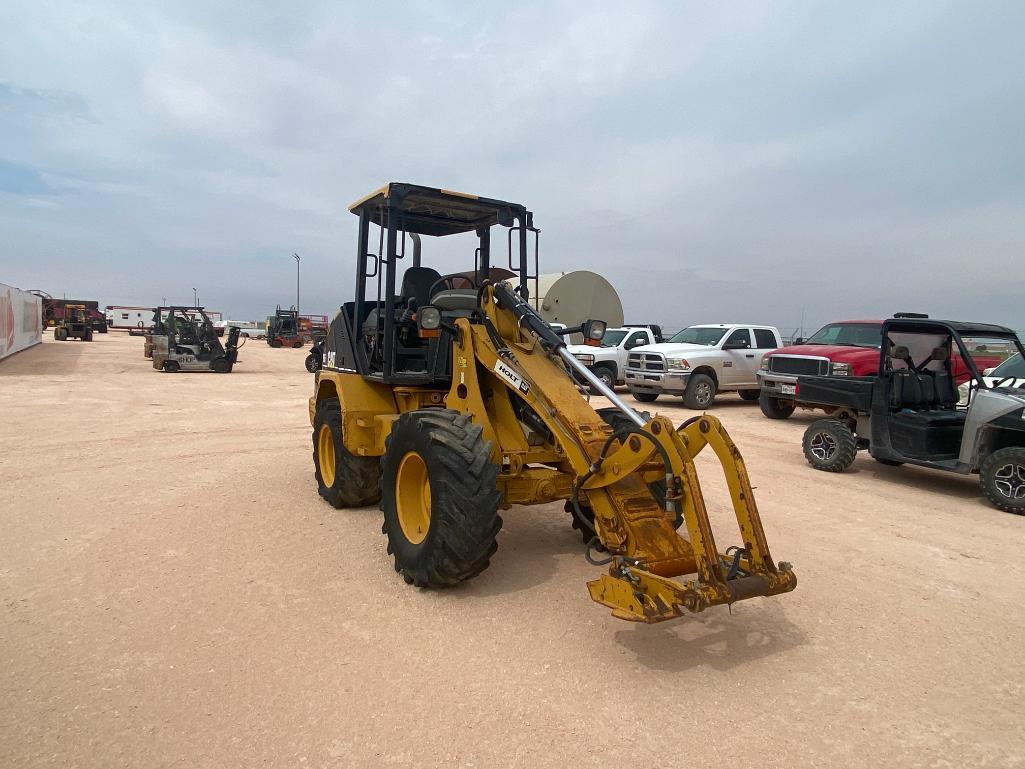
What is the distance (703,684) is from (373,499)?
3821 mm

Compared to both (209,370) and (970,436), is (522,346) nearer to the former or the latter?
(970,436)

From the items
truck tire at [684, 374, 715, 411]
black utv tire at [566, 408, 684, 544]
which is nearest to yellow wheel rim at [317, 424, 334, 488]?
black utv tire at [566, 408, 684, 544]

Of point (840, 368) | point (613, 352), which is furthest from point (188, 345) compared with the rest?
point (840, 368)

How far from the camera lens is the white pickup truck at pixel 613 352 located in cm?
1741

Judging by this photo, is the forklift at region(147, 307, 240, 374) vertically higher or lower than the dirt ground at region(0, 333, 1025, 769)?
higher

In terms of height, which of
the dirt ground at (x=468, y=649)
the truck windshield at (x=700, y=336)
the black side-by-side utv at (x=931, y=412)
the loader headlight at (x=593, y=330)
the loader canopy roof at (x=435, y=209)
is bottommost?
the dirt ground at (x=468, y=649)

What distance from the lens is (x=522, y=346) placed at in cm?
461

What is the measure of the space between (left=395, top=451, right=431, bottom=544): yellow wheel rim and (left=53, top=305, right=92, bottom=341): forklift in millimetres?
42470

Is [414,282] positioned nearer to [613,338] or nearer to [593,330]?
[593,330]

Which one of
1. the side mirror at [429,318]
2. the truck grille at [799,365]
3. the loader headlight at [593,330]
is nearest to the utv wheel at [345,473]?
the side mirror at [429,318]

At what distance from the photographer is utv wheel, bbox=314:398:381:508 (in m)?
6.05

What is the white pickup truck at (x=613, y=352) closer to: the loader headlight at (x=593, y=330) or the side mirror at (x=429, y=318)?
the loader headlight at (x=593, y=330)

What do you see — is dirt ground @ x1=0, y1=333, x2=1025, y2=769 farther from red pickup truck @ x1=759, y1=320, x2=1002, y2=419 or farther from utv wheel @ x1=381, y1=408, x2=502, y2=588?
red pickup truck @ x1=759, y1=320, x2=1002, y2=419

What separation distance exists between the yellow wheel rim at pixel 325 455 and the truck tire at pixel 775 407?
936cm
